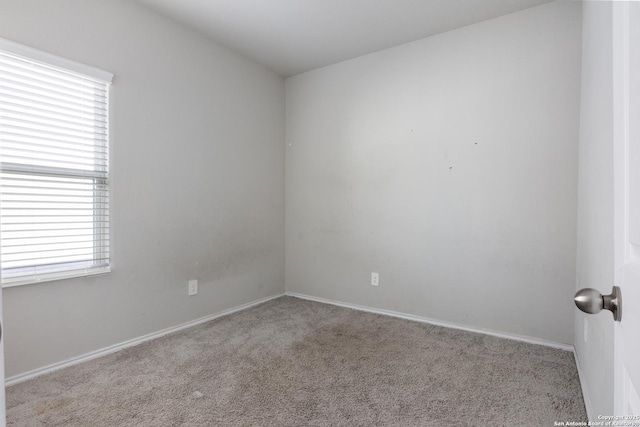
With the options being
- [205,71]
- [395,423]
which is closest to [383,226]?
[395,423]

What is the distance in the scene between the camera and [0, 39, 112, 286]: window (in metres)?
1.92

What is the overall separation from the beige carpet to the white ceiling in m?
2.48

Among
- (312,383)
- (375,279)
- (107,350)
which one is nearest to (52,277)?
(107,350)

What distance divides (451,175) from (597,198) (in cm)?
134

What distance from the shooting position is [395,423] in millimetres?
1610

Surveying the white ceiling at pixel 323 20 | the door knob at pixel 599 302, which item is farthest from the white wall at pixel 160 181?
the door knob at pixel 599 302

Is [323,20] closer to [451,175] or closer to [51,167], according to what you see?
[451,175]

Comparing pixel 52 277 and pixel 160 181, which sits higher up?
pixel 160 181

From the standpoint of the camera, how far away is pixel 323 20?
2.71m

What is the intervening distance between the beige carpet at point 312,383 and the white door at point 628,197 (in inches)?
50.9

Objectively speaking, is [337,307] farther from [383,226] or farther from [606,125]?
[606,125]

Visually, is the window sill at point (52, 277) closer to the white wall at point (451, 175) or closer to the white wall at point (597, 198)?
the white wall at point (451, 175)

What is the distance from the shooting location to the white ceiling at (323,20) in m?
2.49

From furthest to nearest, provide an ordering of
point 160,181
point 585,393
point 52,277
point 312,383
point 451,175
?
point 451,175, point 160,181, point 52,277, point 312,383, point 585,393
